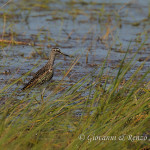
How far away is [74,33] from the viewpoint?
12.7m

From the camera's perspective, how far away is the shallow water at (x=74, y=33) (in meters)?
9.27

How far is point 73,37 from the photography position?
481 inches

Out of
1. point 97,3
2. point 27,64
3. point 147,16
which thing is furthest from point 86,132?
point 97,3

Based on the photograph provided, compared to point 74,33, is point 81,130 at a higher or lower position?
higher

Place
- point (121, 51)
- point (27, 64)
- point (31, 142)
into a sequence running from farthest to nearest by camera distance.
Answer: point (121, 51) → point (27, 64) → point (31, 142)

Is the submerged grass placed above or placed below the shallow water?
above

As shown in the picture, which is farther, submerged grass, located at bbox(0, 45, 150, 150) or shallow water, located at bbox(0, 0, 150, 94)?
shallow water, located at bbox(0, 0, 150, 94)

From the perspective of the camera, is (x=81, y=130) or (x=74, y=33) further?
(x=74, y=33)

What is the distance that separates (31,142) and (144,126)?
46.9 inches

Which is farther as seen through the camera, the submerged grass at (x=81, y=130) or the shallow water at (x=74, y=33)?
the shallow water at (x=74, y=33)

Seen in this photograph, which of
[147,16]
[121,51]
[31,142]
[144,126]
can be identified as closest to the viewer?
[31,142]

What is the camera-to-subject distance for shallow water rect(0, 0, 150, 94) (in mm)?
9273

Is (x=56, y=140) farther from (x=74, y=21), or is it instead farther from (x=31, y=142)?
(x=74, y=21)

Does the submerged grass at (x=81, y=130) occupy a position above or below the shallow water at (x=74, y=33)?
above
